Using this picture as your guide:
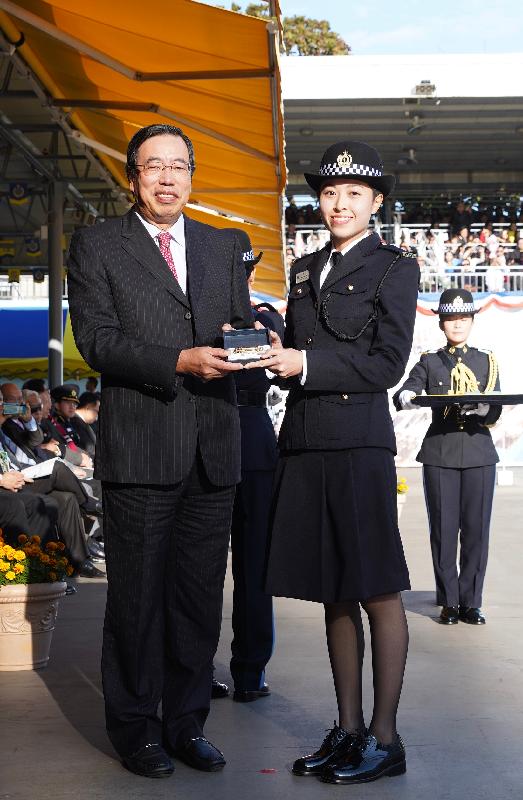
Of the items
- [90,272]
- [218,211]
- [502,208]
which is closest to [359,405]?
[90,272]

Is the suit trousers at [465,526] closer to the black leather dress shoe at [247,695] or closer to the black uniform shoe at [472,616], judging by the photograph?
the black uniform shoe at [472,616]

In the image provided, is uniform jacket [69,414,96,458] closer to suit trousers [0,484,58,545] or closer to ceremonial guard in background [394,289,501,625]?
suit trousers [0,484,58,545]

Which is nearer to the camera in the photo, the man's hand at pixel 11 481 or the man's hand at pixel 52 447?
the man's hand at pixel 11 481

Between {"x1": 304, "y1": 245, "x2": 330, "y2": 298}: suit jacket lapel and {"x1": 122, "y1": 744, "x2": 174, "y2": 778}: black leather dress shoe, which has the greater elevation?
{"x1": 304, "y1": 245, "x2": 330, "y2": 298}: suit jacket lapel

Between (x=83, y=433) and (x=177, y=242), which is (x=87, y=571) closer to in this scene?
(x=83, y=433)

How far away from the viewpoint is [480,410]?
776cm

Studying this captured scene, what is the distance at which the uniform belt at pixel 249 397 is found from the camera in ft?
18.5

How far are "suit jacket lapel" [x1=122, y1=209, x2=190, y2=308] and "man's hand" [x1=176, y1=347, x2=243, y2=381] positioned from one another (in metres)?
0.27

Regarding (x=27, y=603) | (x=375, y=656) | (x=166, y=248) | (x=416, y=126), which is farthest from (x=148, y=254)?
(x=416, y=126)

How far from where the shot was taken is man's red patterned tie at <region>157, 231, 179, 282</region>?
4469 mm

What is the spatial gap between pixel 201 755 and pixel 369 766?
0.58m

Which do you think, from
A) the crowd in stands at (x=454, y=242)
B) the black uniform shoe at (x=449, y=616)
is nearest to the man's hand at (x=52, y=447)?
the black uniform shoe at (x=449, y=616)

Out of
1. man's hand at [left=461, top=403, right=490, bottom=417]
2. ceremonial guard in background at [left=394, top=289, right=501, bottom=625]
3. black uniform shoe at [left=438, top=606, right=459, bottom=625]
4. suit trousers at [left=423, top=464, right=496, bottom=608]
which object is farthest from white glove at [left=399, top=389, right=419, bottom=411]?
black uniform shoe at [left=438, top=606, right=459, bottom=625]

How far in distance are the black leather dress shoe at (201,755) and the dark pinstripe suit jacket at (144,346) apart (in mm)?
902
